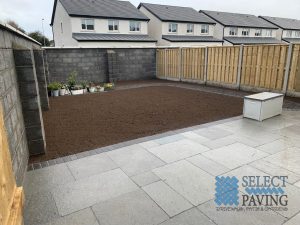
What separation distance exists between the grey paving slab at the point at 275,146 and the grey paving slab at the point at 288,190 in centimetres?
87

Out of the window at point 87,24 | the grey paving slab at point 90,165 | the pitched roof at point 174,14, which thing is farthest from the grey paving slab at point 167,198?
the pitched roof at point 174,14

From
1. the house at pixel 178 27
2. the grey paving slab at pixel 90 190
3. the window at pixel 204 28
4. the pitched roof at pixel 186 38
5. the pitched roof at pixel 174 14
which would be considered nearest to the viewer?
the grey paving slab at pixel 90 190

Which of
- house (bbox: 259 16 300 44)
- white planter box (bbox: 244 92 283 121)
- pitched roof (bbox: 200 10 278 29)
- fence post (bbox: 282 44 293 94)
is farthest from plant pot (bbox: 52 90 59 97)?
house (bbox: 259 16 300 44)

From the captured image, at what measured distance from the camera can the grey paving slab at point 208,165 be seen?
11.2ft

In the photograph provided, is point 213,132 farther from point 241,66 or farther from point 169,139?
point 241,66

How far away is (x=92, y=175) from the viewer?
3379mm

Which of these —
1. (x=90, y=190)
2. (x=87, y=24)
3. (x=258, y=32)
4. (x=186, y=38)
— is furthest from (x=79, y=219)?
(x=258, y=32)

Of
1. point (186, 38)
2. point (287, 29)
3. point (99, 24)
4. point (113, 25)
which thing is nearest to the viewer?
point (99, 24)

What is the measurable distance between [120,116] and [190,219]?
444cm

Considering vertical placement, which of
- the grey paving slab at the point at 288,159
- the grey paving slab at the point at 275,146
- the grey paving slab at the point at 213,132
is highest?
the grey paving slab at the point at 275,146

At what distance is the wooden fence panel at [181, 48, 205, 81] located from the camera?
12.0 meters

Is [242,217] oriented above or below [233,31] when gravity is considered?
below

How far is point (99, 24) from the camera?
2202cm

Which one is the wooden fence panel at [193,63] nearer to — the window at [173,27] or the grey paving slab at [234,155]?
the grey paving slab at [234,155]
